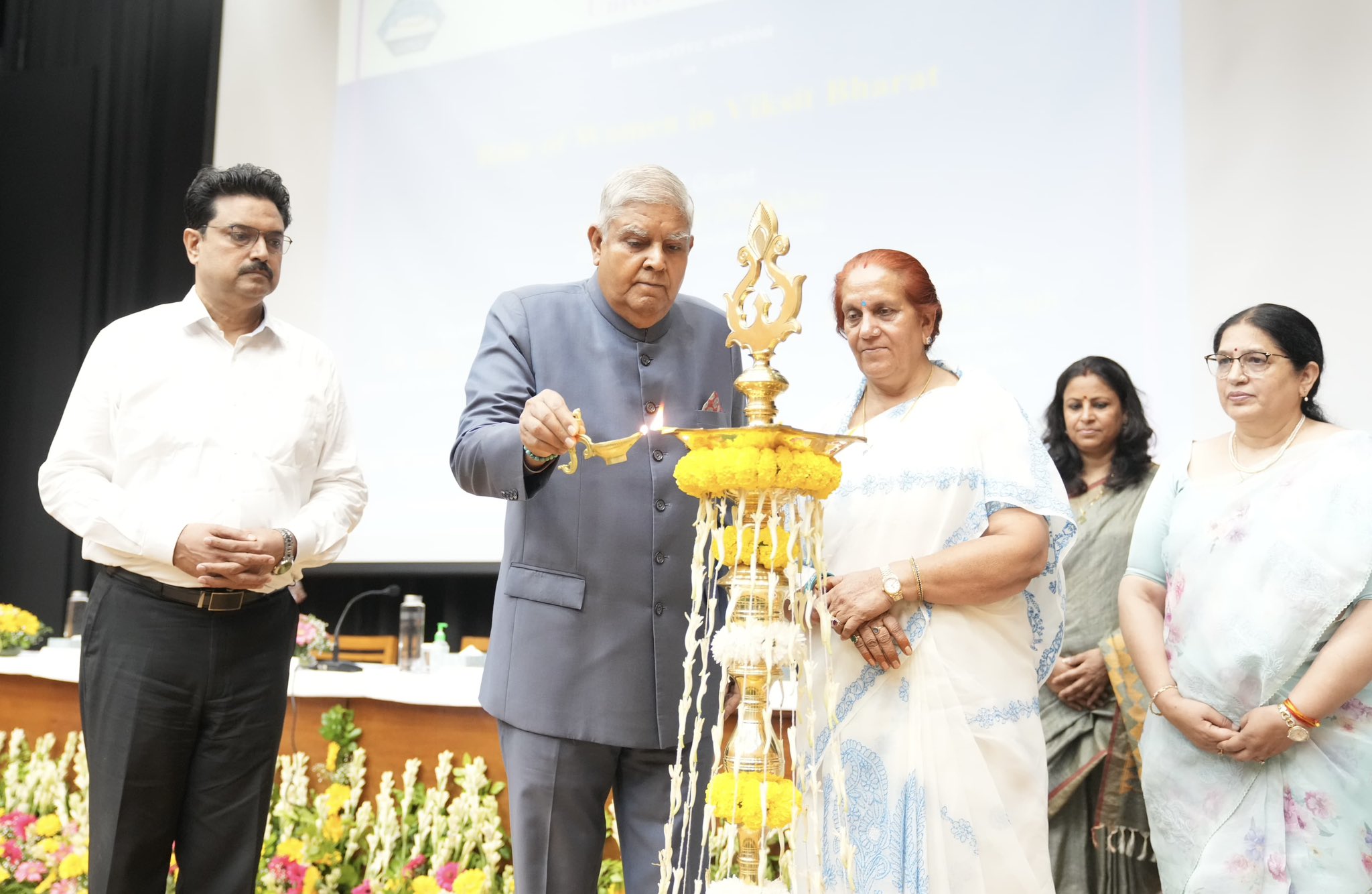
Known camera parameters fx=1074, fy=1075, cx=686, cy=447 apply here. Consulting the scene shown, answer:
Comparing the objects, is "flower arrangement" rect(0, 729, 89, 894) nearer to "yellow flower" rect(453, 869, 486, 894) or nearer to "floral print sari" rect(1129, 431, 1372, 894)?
"yellow flower" rect(453, 869, 486, 894)

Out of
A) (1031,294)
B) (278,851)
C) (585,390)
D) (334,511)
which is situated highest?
(1031,294)

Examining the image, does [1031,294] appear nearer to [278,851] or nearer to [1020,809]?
[1020,809]

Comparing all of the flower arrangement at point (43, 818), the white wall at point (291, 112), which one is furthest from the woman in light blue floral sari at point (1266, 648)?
the white wall at point (291, 112)

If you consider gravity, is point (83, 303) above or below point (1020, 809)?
above

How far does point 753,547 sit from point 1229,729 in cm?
135

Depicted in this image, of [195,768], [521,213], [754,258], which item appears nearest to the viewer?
[754,258]

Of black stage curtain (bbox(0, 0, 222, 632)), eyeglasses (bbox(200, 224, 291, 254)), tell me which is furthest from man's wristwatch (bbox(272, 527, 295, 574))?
black stage curtain (bbox(0, 0, 222, 632))

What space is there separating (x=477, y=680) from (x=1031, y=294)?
2171 millimetres

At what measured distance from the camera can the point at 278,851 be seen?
112 inches

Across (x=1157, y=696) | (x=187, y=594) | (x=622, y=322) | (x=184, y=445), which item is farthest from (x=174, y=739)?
(x=1157, y=696)

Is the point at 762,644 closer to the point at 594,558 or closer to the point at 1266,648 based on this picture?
the point at 594,558

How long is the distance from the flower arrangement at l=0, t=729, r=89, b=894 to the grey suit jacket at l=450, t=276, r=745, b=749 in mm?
1950

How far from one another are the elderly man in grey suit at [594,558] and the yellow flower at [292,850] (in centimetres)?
144

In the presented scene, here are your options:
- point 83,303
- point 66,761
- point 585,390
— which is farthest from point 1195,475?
point 83,303
